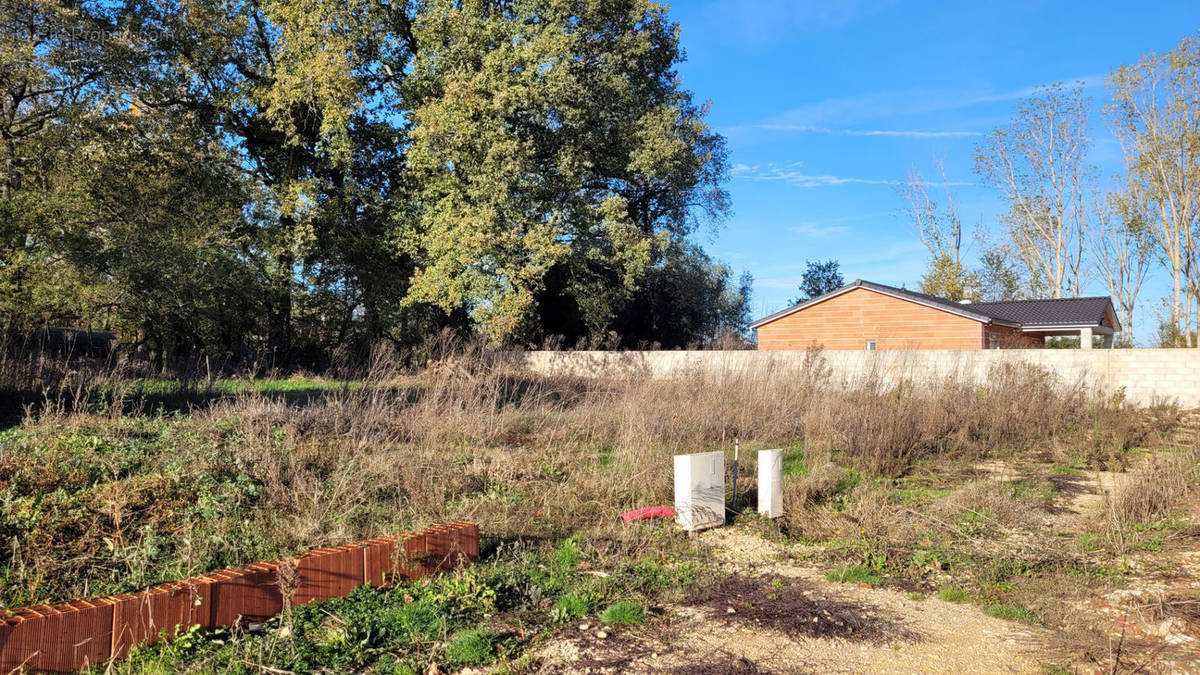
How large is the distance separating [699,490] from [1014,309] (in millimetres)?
24689

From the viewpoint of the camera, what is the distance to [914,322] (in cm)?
2280

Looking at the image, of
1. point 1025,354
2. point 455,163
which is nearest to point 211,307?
point 455,163

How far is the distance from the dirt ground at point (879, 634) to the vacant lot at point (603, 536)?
0.02 metres

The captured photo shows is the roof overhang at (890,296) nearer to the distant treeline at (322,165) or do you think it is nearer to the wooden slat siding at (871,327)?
the wooden slat siding at (871,327)

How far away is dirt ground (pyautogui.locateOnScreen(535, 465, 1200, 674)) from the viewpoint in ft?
12.0

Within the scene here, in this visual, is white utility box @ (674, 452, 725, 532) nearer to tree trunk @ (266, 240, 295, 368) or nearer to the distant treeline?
the distant treeline

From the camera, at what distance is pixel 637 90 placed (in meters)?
22.3

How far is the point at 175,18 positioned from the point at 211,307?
7.13 meters

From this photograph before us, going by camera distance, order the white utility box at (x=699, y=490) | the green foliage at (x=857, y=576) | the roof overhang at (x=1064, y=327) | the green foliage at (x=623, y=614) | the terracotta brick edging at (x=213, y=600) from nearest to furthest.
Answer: the terracotta brick edging at (x=213, y=600) < the green foliage at (x=623, y=614) < the green foliage at (x=857, y=576) < the white utility box at (x=699, y=490) < the roof overhang at (x=1064, y=327)

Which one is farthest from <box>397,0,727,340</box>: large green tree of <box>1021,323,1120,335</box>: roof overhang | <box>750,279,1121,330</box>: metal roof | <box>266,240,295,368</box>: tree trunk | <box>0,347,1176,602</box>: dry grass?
<box>1021,323,1120,335</box>: roof overhang

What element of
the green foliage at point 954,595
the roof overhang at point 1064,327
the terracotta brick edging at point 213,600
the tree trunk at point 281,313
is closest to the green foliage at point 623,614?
the terracotta brick edging at point 213,600

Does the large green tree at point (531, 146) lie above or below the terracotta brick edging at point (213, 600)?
above

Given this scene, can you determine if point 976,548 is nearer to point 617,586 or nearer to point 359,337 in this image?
point 617,586

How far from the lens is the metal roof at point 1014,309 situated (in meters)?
22.5
